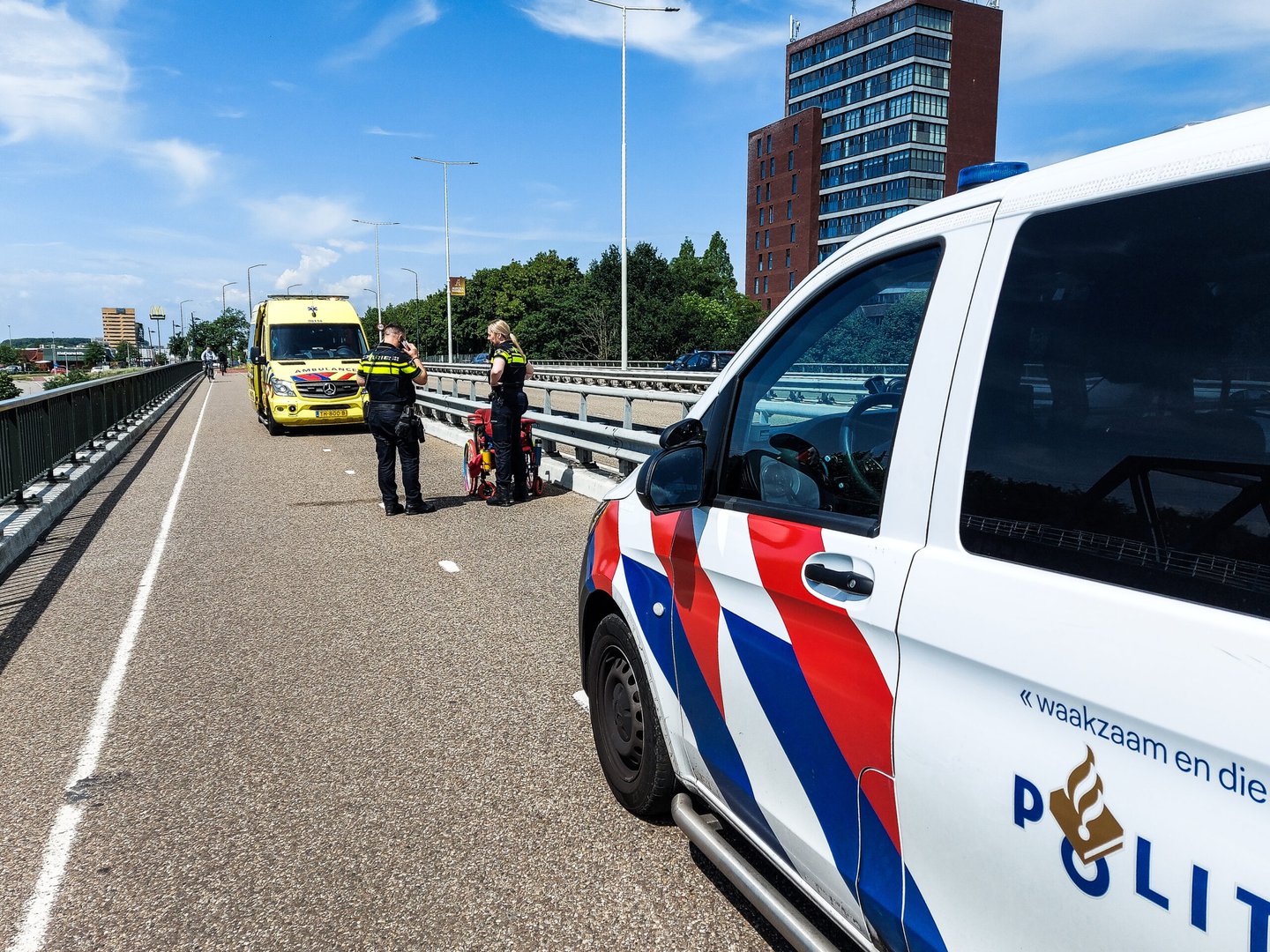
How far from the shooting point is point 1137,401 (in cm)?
155

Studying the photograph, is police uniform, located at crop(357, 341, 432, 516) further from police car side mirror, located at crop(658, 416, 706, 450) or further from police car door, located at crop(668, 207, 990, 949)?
police car door, located at crop(668, 207, 990, 949)

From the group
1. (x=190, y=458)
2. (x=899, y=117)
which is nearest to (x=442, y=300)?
(x=899, y=117)

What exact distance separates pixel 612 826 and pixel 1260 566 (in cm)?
263

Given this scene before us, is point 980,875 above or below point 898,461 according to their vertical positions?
below

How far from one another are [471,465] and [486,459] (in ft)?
0.82

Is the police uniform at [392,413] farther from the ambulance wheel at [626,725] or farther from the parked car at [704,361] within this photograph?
the parked car at [704,361]

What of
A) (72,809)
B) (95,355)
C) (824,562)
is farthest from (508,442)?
(95,355)

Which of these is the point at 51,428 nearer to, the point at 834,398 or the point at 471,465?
the point at 471,465

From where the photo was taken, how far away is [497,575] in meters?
7.48

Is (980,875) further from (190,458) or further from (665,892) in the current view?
(190,458)

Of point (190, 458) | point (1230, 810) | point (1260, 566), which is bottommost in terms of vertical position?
point (190, 458)

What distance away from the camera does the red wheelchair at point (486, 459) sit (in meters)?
11.2

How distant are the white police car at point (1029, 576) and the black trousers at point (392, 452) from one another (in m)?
8.07

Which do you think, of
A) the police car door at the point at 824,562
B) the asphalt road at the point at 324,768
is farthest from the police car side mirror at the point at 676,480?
the asphalt road at the point at 324,768
